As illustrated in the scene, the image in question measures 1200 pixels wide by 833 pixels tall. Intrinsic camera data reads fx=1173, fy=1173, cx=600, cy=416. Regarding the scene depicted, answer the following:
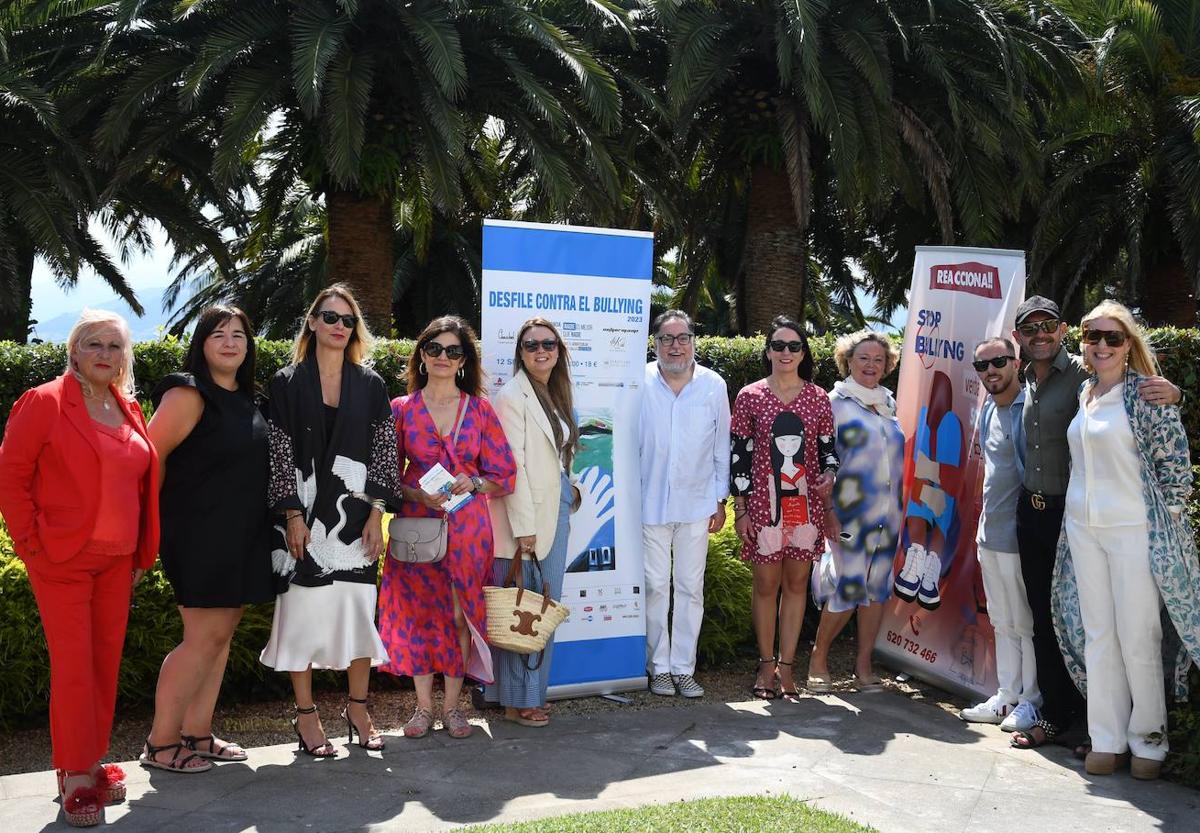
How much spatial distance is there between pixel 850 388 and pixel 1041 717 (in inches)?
78.7

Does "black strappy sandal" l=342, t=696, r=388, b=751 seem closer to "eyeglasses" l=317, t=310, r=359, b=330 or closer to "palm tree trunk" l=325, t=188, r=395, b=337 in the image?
"eyeglasses" l=317, t=310, r=359, b=330

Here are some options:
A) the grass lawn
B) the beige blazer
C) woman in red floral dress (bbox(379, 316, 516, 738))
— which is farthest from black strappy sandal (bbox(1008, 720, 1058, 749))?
woman in red floral dress (bbox(379, 316, 516, 738))

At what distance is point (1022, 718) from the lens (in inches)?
233

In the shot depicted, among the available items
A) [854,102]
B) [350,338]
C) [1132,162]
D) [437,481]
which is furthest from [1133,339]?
[1132,162]

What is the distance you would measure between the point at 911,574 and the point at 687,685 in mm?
1458

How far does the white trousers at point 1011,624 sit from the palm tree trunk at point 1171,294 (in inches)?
551

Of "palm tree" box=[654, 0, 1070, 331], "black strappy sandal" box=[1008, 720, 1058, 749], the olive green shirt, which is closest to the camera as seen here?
the olive green shirt

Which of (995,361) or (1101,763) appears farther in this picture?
(995,361)

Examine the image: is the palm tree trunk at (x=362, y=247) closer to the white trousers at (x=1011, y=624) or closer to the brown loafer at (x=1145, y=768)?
the white trousers at (x=1011, y=624)

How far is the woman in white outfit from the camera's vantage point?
512 cm

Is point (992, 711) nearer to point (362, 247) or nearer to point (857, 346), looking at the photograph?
point (857, 346)

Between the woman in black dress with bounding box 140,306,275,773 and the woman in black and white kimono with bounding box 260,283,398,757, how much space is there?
109 mm

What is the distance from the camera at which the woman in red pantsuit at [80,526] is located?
4355 millimetres

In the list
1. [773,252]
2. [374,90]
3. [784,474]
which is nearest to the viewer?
[784,474]
